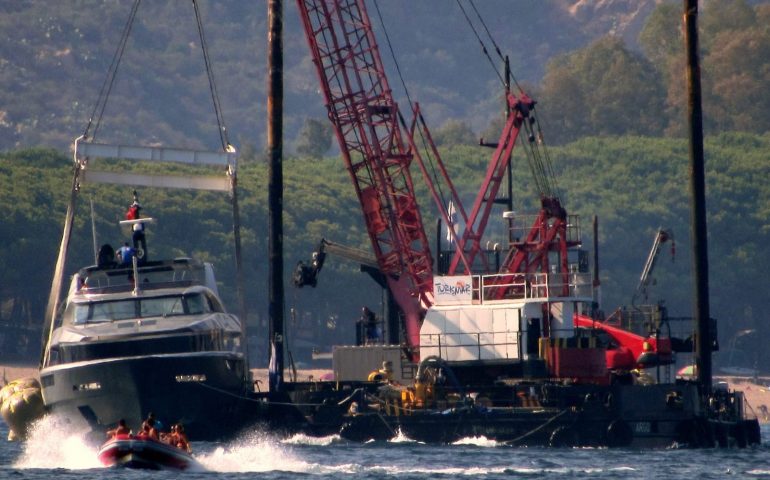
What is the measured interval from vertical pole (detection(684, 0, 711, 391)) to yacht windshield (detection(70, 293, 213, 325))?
757 inches

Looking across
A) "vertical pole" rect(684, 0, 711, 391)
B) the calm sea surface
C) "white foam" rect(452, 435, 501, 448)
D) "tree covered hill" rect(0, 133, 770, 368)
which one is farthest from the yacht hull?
"tree covered hill" rect(0, 133, 770, 368)

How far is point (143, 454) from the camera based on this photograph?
2079 inches

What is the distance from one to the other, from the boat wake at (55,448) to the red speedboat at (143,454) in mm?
5003

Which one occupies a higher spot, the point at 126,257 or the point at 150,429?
the point at 126,257

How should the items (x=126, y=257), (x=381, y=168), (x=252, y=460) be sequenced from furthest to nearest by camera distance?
(x=381, y=168) < (x=126, y=257) < (x=252, y=460)

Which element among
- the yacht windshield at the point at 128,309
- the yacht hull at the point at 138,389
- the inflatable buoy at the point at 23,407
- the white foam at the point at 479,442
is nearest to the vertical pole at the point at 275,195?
the yacht hull at the point at 138,389

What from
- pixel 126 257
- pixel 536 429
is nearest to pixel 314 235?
pixel 126 257

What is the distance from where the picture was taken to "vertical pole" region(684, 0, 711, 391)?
230 ft

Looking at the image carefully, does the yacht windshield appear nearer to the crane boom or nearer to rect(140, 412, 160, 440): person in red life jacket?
rect(140, 412, 160, 440): person in red life jacket

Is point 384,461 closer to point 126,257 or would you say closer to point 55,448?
point 55,448

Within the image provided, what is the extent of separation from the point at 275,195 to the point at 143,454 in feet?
69.0

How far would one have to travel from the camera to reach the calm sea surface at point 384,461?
5450 centimetres

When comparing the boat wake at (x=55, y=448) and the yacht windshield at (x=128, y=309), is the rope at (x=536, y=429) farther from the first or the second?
the boat wake at (x=55, y=448)

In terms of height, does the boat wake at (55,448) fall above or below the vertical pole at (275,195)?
below
